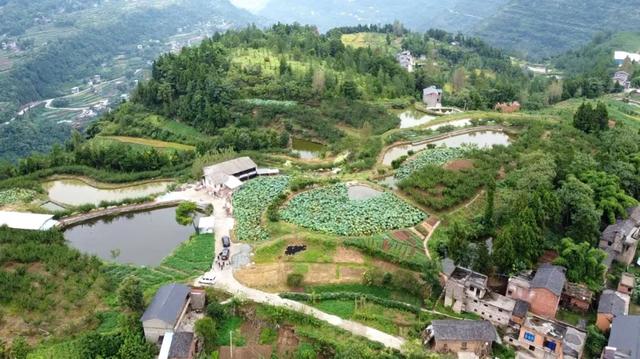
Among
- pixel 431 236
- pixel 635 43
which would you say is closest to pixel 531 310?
pixel 431 236

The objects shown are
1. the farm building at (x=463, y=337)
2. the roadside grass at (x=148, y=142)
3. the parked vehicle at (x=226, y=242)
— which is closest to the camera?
the farm building at (x=463, y=337)

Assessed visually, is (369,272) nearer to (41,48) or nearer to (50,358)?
(50,358)

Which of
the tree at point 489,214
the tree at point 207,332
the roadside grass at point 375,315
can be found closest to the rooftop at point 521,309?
the roadside grass at point 375,315

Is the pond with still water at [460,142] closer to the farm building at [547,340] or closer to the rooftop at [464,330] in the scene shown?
the rooftop at [464,330]

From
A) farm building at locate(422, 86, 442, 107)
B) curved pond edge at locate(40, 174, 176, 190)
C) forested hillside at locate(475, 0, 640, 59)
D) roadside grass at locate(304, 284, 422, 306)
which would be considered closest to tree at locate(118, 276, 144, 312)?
roadside grass at locate(304, 284, 422, 306)

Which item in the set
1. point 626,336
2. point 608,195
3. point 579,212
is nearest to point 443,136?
point 608,195

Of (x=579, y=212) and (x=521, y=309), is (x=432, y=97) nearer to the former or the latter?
(x=579, y=212)

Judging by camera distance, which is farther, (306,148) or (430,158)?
(306,148)
